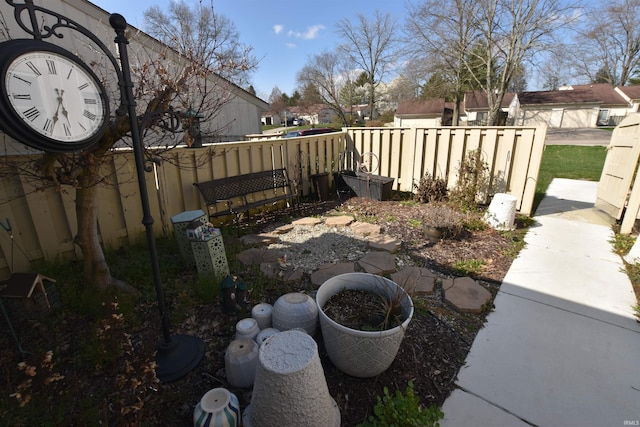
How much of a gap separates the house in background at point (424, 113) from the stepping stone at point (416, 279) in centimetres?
2832

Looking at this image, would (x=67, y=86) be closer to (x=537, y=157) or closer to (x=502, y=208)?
(x=502, y=208)

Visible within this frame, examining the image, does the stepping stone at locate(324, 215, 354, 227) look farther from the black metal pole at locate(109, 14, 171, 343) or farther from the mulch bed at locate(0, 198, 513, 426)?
the black metal pole at locate(109, 14, 171, 343)

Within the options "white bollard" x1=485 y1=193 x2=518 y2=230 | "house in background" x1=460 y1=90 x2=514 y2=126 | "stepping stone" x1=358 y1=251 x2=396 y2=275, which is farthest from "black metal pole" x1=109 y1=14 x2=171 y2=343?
"house in background" x1=460 y1=90 x2=514 y2=126

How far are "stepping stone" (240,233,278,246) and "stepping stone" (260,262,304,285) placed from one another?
737mm

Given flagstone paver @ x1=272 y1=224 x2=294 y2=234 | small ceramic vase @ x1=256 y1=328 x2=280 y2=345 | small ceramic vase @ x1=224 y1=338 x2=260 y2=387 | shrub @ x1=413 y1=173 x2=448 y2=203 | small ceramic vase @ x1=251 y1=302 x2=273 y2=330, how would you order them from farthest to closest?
1. shrub @ x1=413 y1=173 x2=448 y2=203
2. flagstone paver @ x1=272 y1=224 x2=294 y2=234
3. small ceramic vase @ x1=251 y1=302 x2=273 y2=330
4. small ceramic vase @ x1=256 y1=328 x2=280 y2=345
5. small ceramic vase @ x1=224 y1=338 x2=260 y2=387

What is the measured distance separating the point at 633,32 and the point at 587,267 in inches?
1521

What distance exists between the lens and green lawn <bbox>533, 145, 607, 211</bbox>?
711 cm

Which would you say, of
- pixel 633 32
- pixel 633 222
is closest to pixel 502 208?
pixel 633 222

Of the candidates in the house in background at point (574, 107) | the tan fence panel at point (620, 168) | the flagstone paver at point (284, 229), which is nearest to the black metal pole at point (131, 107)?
the flagstone paver at point (284, 229)

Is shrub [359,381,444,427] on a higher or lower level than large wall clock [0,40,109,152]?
lower

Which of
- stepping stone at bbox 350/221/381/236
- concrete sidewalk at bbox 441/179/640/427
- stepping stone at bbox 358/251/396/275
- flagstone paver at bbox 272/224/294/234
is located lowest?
concrete sidewalk at bbox 441/179/640/427

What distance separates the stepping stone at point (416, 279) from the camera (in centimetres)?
279

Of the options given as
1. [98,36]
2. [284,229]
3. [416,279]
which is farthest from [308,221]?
[98,36]

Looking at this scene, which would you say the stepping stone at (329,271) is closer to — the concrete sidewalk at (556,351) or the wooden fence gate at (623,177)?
the concrete sidewalk at (556,351)
